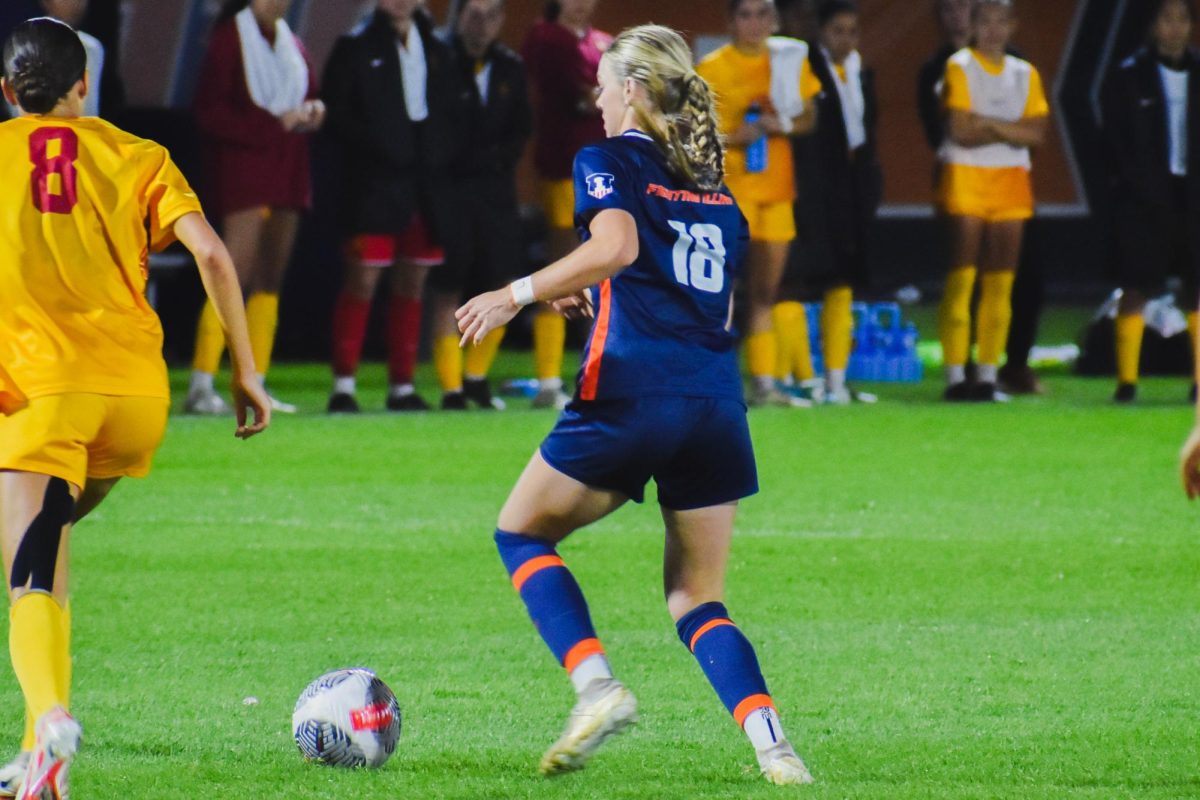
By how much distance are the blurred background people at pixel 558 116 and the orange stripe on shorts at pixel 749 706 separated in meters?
7.93

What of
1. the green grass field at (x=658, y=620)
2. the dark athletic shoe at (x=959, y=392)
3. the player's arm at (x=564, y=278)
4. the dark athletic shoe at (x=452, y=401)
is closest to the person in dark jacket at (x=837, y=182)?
the dark athletic shoe at (x=959, y=392)

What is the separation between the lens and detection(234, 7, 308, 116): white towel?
11.6m

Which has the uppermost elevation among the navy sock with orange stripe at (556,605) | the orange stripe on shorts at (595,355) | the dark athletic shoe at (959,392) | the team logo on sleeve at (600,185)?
the team logo on sleeve at (600,185)

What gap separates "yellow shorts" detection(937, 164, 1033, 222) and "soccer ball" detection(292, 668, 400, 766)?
882 centimetres

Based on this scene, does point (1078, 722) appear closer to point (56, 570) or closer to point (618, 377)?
point (618, 377)

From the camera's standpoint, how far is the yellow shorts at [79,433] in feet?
14.2

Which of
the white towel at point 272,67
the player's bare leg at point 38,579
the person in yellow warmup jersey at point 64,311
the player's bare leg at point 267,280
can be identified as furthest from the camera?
the player's bare leg at point 267,280

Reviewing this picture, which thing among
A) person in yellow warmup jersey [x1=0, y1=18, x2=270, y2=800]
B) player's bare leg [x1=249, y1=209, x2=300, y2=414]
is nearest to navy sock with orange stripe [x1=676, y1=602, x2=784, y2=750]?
person in yellow warmup jersey [x1=0, y1=18, x2=270, y2=800]

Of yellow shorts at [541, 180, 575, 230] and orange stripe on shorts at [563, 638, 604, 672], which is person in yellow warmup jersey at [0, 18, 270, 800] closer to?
orange stripe on shorts at [563, 638, 604, 672]

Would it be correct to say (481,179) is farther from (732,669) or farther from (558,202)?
(732,669)

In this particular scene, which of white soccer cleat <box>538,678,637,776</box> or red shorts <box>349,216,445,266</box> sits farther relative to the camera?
red shorts <box>349,216,445,266</box>

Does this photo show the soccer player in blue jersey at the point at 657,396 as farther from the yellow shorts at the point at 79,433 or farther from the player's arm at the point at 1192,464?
the player's arm at the point at 1192,464

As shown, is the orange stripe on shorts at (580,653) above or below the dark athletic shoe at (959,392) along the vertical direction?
above

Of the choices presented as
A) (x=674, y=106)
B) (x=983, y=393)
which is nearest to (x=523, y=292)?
(x=674, y=106)
